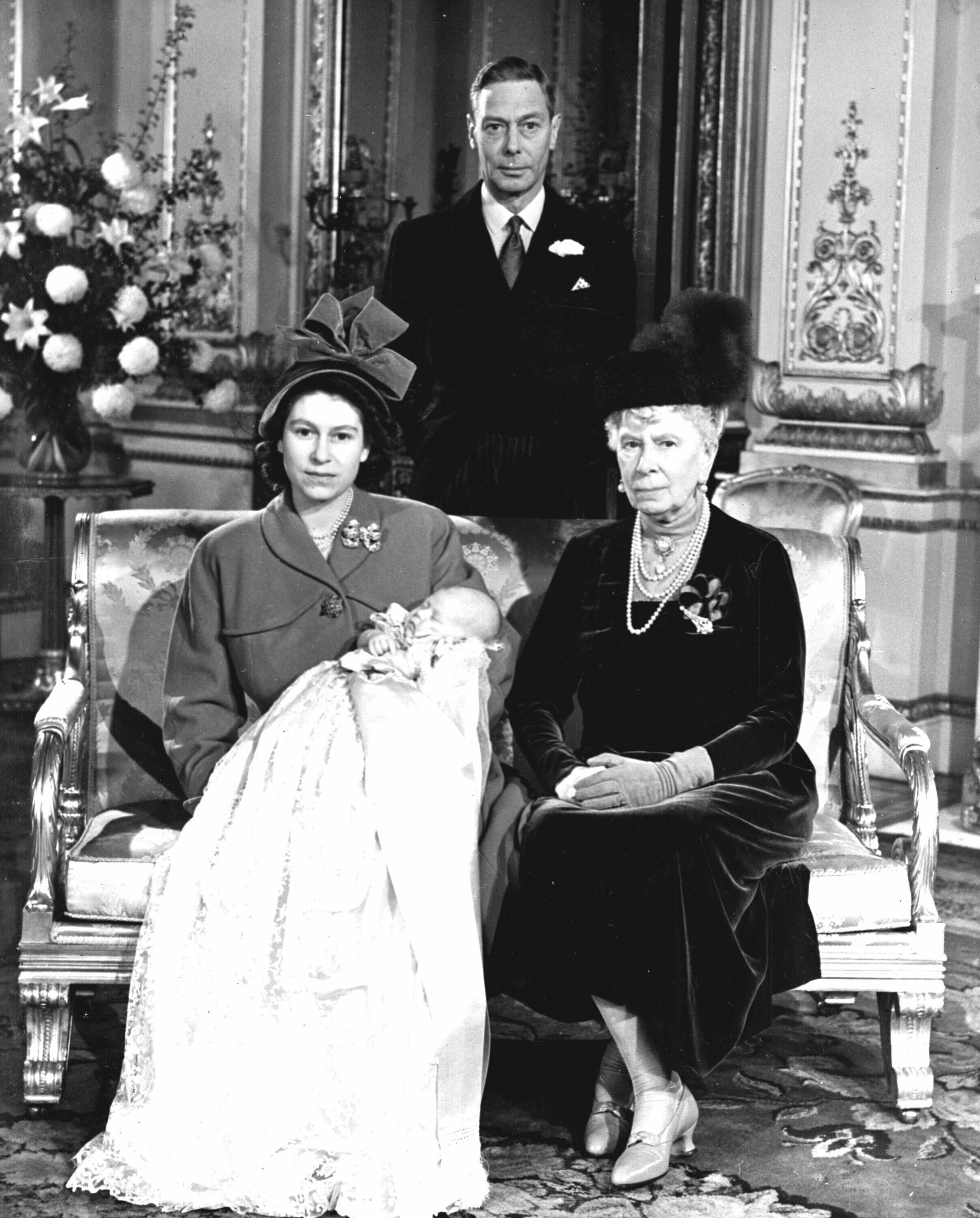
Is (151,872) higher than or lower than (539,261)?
lower

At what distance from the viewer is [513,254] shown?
4590 mm

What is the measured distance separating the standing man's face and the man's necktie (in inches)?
1.4

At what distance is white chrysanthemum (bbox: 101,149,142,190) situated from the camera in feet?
19.3

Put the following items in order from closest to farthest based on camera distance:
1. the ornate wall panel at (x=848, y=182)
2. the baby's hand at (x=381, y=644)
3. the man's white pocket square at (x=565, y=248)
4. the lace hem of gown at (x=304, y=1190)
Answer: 1. the lace hem of gown at (x=304, y=1190)
2. the baby's hand at (x=381, y=644)
3. the man's white pocket square at (x=565, y=248)
4. the ornate wall panel at (x=848, y=182)

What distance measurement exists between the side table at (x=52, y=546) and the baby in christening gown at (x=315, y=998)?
3.35 m

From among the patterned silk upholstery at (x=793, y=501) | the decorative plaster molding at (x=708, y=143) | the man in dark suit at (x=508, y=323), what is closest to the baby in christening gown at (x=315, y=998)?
the man in dark suit at (x=508, y=323)

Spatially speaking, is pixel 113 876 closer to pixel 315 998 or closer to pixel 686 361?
pixel 315 998

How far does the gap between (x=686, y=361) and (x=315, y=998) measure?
133 cm

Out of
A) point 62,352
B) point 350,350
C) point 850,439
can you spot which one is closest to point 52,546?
point 62,352

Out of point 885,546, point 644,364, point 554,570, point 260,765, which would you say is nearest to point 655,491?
point 644,364

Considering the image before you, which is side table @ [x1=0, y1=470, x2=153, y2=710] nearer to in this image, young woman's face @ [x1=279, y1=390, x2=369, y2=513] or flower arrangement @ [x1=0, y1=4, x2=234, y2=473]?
flower arrangement @ [x1=0, y1=4, x2=234, y2=473]

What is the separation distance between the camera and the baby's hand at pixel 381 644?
3.17 meters

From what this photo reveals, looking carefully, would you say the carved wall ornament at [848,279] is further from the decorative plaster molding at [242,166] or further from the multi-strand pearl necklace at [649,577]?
the multi-strand pearl necklace at [649,577]

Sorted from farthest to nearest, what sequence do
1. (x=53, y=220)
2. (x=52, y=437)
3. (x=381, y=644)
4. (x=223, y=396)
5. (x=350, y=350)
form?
1. (x=223, y=396)
2. (x=52, y=437)
3. (x=53, y=220)
4. (x=350, y=350)
5. (x=381, y=644)
